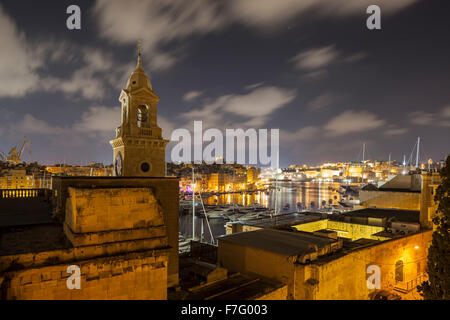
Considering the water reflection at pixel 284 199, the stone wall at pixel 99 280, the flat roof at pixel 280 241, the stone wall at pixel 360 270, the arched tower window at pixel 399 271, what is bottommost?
the water reflection at pixel 284 199

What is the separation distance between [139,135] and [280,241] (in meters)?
8.57

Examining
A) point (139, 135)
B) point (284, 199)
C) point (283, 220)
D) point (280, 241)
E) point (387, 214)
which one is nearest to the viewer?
point (280, 241)

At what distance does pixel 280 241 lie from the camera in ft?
40.8

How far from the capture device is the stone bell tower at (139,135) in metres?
13.0

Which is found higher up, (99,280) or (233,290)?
(99,280)

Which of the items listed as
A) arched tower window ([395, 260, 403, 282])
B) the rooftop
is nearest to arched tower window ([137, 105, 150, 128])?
the rooftop

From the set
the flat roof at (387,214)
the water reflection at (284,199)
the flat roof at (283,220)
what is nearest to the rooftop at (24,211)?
the flat roof at (283,220)

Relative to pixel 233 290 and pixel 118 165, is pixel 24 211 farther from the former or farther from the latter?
pixel 233 290

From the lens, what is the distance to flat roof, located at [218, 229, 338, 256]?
1124cm

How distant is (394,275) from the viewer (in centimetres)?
1473

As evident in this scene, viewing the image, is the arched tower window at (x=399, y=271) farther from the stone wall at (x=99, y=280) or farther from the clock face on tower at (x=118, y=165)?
the clock face on tower at (x=118, y=165)

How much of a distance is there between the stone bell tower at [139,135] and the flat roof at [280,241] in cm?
520

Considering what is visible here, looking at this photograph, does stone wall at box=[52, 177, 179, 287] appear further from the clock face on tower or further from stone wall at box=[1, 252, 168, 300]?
the clock face on tower

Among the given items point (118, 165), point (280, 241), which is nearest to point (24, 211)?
point (118, 165)
